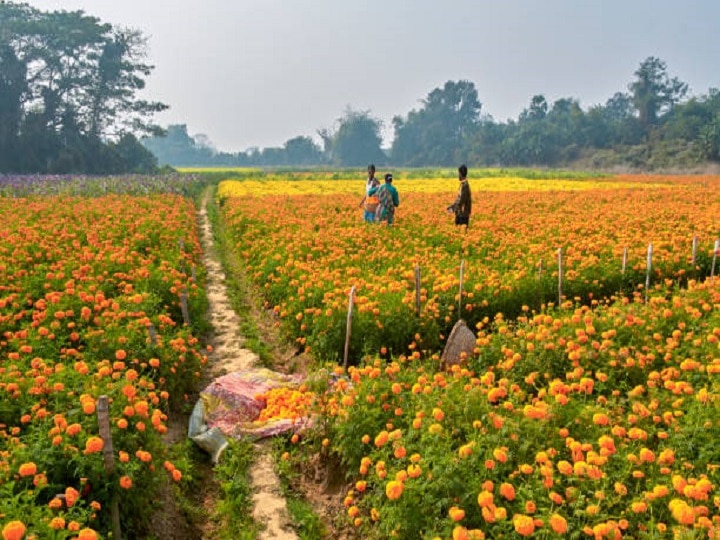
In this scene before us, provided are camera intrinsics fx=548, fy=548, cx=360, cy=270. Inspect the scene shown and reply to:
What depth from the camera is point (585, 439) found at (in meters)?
4.19

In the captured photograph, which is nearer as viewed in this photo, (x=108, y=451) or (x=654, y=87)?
(x=108, y=451)

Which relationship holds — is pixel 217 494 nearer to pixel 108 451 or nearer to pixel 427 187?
pixel 108 451

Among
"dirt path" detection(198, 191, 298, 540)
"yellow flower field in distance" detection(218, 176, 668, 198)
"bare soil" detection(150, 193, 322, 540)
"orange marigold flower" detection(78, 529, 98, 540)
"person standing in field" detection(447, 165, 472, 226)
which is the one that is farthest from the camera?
"yellow flower field in distance" detection(218, 176, 668, 198)

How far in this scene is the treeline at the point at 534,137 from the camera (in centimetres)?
7056

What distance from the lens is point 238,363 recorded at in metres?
8.57

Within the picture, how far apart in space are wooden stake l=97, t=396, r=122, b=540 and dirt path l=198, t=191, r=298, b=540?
1389 mm

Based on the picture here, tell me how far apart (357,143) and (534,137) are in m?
53.0

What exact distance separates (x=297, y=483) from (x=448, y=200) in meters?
20.5

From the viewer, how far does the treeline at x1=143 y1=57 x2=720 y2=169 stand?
232 ft

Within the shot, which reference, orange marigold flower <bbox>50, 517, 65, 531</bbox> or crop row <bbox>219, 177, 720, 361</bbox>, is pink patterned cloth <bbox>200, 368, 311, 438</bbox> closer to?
crop row <bbox>219, 177, 720, 361</bbox>

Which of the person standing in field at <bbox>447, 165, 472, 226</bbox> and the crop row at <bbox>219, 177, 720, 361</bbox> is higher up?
the person standing in field at <bbox>447, 165, 472, 226</bbox>

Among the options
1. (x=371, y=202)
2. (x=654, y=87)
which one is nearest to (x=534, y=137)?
(x=654, y=87)

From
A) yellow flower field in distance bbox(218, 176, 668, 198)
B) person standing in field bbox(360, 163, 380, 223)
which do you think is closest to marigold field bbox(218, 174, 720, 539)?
person standing in field bbox(360, 163, 380, 223)

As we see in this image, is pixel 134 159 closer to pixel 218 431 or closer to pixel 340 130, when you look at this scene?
pixel 218 431
